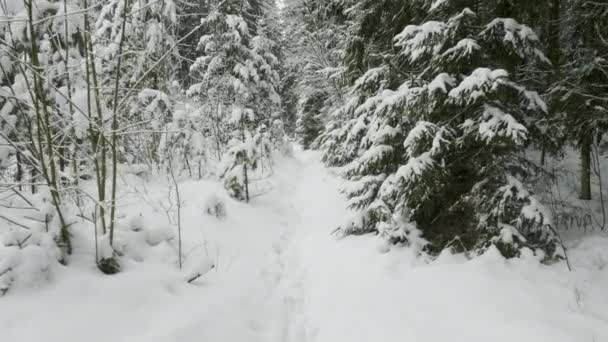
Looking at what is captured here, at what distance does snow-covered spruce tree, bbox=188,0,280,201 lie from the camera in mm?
8336

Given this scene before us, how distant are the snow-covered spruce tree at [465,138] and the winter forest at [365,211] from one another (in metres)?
0.02

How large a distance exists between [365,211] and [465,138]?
7.25ft

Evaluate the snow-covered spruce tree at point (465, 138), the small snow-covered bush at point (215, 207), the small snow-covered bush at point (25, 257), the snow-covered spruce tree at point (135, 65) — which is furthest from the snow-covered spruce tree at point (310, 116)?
the small snow-covered bush at point (25, 257)

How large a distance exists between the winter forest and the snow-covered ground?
0.02 meters

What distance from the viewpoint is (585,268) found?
12.7 feet

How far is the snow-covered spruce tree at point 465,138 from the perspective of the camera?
12.9 feet

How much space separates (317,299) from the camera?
4438mm

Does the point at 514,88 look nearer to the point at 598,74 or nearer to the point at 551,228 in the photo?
the point at 551,228

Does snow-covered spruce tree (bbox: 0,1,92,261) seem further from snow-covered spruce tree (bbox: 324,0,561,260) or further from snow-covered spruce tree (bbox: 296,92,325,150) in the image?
snow-covered spruce tree (bbox: 296,92,325,150)

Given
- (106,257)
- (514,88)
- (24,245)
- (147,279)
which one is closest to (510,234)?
(514,88)

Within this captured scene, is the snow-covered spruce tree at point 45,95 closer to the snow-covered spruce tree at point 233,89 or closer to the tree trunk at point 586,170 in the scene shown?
→ the snow-covered spruce tree at point 233,89

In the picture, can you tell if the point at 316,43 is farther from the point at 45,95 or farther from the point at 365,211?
the point at 45,95

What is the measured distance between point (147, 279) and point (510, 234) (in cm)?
415

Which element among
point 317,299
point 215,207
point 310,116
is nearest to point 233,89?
point 215,207
